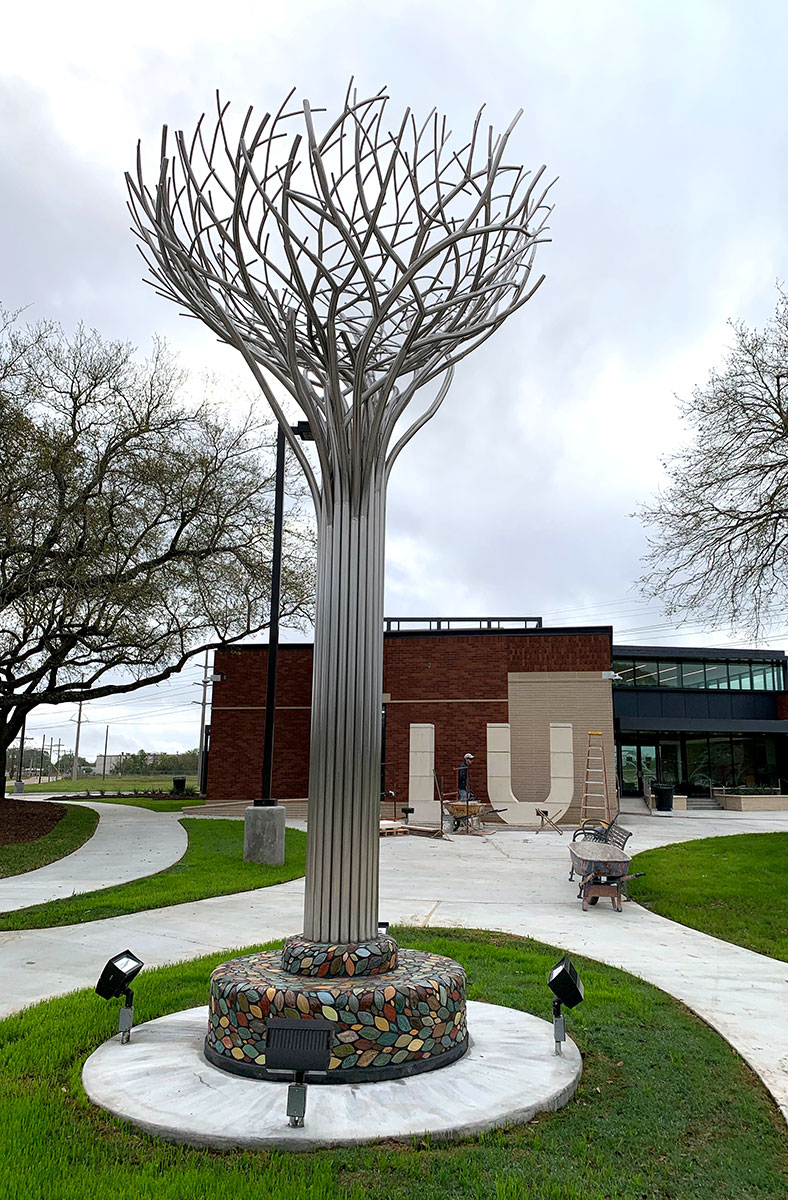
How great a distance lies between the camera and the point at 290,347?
5.75 m

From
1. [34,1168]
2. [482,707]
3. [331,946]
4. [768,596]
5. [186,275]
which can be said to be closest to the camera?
[34,1168]

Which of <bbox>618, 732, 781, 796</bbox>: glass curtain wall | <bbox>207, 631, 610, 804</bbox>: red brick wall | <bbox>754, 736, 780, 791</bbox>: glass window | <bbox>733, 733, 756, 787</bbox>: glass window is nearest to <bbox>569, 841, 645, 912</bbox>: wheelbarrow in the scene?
<bbox>207, 631, 610, 804</bbox>: red brick wall

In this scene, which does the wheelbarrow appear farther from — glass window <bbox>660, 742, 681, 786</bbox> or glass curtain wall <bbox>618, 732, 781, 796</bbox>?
glass window <bbox>660, 742, 681, 786</bbox>

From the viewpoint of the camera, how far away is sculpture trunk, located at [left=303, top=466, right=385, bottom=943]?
18.6ft

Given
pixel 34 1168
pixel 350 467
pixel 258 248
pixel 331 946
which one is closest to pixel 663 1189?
pixel 331 946

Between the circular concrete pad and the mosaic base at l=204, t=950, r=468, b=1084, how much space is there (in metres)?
0.09

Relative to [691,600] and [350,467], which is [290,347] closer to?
[350,467]

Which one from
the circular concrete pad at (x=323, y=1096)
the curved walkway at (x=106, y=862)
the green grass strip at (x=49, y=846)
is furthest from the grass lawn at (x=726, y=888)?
the green grass strip at (x=49, y=846)

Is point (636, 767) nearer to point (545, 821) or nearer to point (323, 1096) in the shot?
point (545, 821)

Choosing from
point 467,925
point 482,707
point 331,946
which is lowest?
point 467,925

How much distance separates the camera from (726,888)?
12797 mm

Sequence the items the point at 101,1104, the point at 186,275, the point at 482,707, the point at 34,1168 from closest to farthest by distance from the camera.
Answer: the point at 34,1168, the point at 101,1104, the point at 186,275, the point at 482,707

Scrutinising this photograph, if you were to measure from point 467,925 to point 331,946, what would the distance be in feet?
18.1

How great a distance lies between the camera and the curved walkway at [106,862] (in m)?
12.8
